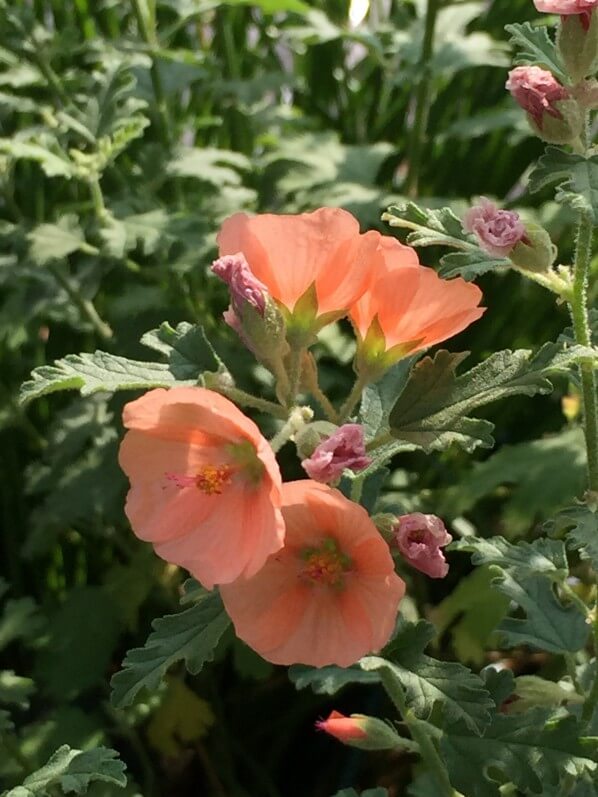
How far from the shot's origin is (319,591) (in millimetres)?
653

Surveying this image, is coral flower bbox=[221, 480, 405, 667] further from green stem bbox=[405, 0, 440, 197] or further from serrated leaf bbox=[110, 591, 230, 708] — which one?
green stem bbox=[405, 0, 440, 197]

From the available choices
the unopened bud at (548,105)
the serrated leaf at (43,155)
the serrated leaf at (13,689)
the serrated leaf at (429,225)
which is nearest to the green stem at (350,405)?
the serrated leaf at (429,225)

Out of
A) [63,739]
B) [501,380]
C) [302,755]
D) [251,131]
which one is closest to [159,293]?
[251,131]

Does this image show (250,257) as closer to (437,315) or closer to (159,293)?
(437,315)

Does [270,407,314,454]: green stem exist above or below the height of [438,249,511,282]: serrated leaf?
below

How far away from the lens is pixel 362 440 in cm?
57

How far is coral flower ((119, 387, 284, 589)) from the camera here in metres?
0.57

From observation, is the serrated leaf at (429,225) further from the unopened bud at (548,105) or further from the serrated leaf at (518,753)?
the serrated leaf at (518,753)

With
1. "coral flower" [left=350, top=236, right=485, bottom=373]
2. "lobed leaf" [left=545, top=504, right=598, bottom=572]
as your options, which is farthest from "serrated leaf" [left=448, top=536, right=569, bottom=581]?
"coral flower" [left=350, top=236, right=485, bottom=373]

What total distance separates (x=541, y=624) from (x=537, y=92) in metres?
0.43

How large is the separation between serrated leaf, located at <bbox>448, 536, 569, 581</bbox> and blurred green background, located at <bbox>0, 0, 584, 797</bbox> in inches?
17.2

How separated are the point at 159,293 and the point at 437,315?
778 mm

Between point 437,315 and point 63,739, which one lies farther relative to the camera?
point 63,739

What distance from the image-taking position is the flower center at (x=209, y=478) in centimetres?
62
